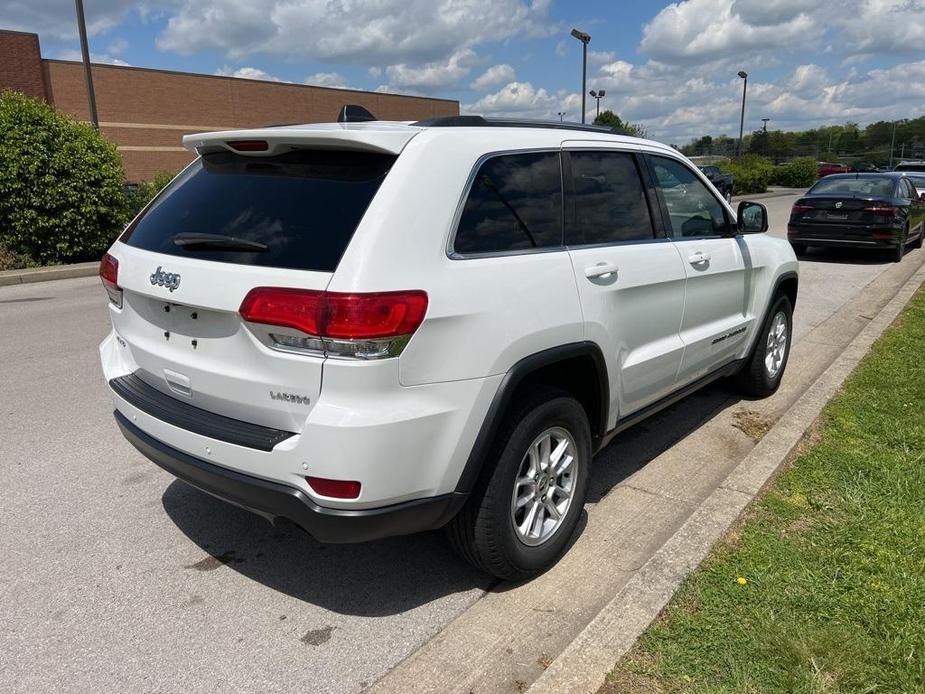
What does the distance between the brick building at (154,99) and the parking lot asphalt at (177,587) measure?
1427 inches

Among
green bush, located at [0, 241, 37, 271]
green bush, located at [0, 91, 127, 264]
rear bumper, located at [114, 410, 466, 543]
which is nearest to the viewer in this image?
rear bumper, located at [114, 410, 466, 543]

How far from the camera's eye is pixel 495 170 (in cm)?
300

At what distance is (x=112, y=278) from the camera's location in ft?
10.9

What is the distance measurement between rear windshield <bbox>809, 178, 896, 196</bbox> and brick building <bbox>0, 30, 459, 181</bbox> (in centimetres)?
3147

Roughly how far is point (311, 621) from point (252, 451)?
31.9 inches

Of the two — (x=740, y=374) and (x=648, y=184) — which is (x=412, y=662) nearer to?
(x=648, y=184)

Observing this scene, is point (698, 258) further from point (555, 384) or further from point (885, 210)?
point (885, 210)

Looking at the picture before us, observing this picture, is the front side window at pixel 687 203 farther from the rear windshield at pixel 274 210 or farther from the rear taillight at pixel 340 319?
the rear taillight at pixel 340 319

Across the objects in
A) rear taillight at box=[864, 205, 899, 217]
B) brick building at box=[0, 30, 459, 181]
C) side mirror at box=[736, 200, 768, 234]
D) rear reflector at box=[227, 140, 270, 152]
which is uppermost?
brick building at box=[0, 30, 459, 181]

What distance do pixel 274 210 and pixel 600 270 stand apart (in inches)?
56.4

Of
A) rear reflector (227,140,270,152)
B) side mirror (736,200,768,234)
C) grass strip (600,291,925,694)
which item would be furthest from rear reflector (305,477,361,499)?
side mirror (736,200,768,234)

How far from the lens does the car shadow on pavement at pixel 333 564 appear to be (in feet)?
10.3

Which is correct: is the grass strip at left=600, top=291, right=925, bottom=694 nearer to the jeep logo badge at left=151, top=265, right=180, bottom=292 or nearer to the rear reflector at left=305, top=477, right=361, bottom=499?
the rear reflector at left=305, top=477, right=361, bottom=499

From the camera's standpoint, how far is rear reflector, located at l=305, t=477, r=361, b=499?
2516 mm
